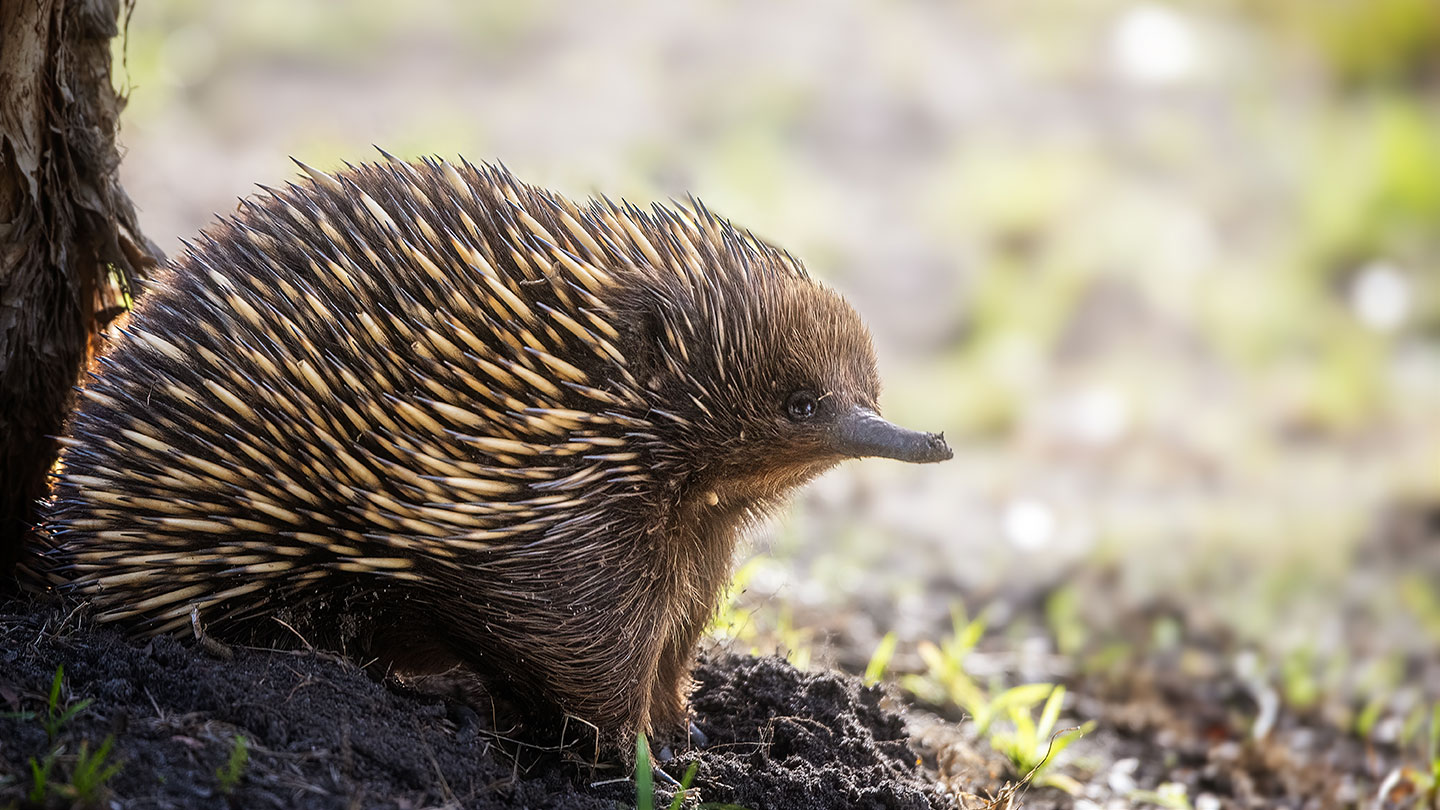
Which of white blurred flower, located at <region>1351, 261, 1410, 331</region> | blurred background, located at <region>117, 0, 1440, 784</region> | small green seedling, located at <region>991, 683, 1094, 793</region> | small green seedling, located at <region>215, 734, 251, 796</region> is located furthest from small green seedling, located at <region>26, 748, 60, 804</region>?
white blurred flower, located at <region>1351, 261, 1410, 331</region>

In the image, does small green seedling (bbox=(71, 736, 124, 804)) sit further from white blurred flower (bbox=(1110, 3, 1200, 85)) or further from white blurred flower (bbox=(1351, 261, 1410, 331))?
white blurred flower (bbox=(1110, 3, 1200, 85))

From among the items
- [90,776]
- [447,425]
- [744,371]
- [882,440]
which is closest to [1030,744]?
[882,440]

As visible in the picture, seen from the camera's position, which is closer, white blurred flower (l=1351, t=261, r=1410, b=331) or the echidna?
the echidna

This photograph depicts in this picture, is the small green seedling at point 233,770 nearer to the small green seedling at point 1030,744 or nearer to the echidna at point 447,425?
the echidna at point 447,425

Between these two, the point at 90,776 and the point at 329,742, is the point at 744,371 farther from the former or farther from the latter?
the point at 90,776

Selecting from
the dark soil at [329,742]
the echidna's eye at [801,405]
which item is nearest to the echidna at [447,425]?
the echidna's eye at [801,405]

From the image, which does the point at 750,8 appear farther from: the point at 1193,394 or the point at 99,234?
the point at 99,234

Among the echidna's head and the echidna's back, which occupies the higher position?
the echidna's head
